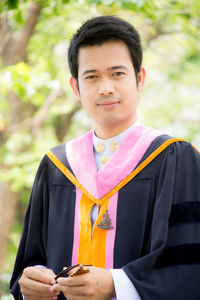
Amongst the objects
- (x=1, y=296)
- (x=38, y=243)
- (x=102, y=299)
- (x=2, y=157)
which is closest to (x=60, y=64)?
(x=2, y=157)

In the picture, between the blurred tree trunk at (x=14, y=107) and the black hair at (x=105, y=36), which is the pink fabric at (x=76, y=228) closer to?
the black hair at (x=105, y=36)

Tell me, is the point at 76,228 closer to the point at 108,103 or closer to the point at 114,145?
the point at 114,145

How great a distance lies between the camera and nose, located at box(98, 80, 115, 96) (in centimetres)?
168

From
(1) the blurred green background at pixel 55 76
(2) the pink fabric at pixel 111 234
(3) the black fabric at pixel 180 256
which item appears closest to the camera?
(3) the black fabric at pixel 180 256

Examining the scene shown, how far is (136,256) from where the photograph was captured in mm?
1609

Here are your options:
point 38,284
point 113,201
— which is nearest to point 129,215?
point 113,201

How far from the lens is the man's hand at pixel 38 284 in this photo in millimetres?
1541

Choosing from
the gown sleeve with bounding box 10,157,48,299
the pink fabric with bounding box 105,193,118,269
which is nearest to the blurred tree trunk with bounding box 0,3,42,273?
the gown sleeve with bounding box 10,157,48,299

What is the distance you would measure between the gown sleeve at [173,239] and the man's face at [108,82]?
0.31 m

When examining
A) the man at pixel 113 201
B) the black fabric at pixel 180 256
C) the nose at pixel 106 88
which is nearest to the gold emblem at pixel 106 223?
the man at pixel 113 201

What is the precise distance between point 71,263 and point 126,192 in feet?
1.32

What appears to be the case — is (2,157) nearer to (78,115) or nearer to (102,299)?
(78,115)

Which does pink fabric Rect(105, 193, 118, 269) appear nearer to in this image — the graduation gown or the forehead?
the graduation gown

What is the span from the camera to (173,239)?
154 centimetres
